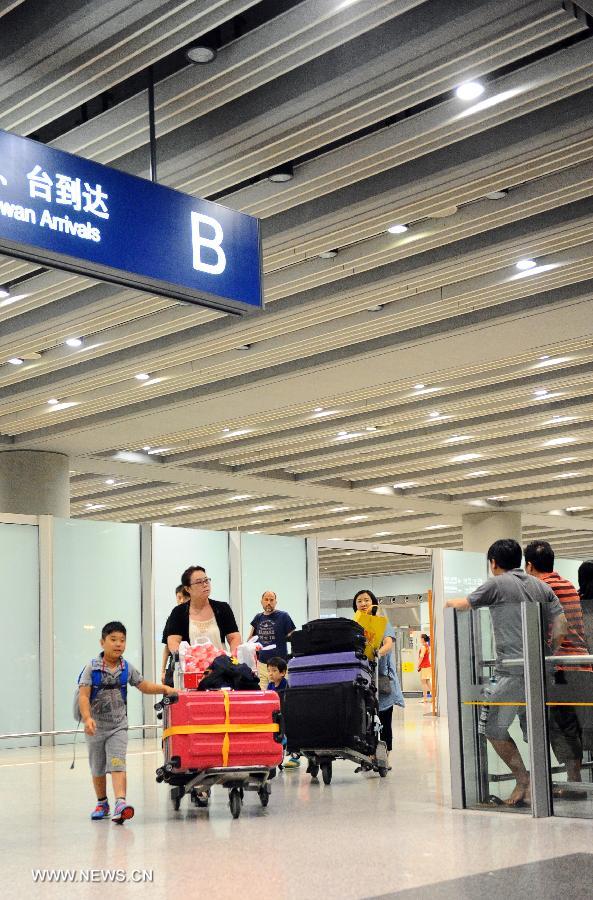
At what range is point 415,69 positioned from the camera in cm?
685

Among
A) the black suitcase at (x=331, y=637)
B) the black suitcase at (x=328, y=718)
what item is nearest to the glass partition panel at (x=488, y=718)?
the black suitcase at (x=328, y=718)

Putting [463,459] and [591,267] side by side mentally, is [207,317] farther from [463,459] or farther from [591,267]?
[463,459]

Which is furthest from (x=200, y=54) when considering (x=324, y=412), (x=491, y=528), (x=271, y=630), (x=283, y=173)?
(x=491, y=528)

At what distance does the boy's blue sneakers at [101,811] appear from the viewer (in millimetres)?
7117

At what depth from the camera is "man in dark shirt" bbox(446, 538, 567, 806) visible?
6859mm

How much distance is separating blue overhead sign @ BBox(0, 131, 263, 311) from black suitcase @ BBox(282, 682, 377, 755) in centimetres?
345

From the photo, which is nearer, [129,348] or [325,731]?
[325,731]

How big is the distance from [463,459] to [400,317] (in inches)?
330

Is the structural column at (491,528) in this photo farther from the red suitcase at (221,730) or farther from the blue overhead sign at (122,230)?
the blue overhead sign at (122,230)

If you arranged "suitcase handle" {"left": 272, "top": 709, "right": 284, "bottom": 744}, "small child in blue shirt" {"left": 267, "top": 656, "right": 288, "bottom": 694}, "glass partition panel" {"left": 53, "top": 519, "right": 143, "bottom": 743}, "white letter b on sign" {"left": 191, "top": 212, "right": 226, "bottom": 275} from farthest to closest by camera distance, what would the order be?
"glass partition panel" {"left": 53, "top": 519, "right": 143, "bottom": 743}, "small child in blue shirt" {"left": 267, "top": 656, "right": 288, "bottom": 694}, "suitcase handle" {"left": 272, "top": 709, "right": 284, "bottom": 744}, "white letter b on sign" {"left": 191, "top": 212, "right": 226, "bottom": 275}

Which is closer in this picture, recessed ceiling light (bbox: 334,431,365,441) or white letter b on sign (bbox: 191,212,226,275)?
white letter b on sign (bbox: 191,212,226,275)

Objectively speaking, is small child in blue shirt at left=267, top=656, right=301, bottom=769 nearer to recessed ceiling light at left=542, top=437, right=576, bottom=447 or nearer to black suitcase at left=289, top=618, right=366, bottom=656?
black suitcase at left=289, top=618, right=366, bottom=656

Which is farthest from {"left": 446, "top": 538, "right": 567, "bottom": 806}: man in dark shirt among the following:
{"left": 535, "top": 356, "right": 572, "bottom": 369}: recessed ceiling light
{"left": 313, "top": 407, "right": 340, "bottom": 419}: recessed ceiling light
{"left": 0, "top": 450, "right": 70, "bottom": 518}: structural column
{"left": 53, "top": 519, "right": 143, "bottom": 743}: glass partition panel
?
{"left": 0, "top": 450, "right": 70, "bottom": 518}: structural column

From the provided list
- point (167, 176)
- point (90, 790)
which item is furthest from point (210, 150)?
point (90, 790)
